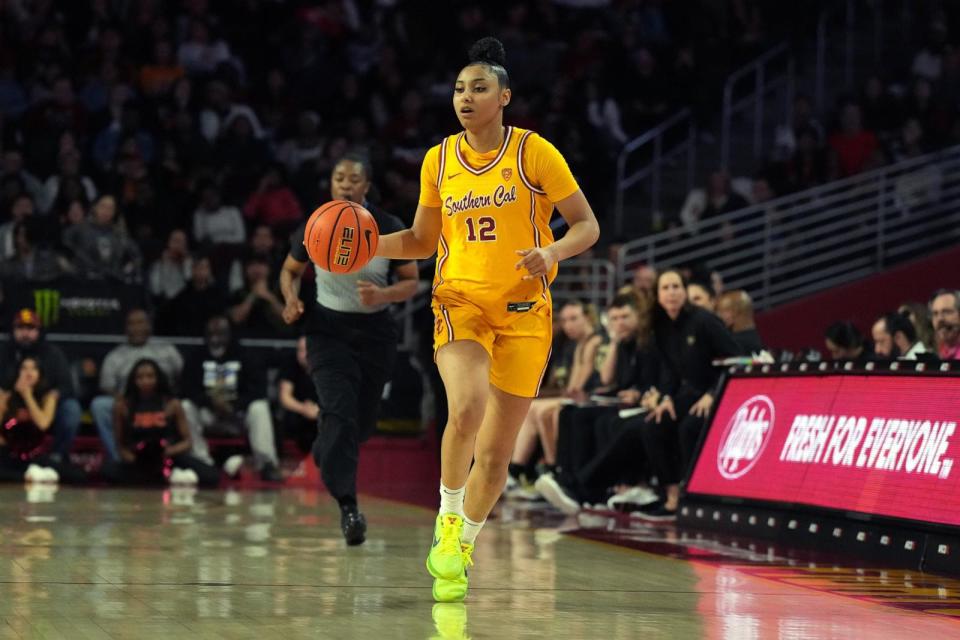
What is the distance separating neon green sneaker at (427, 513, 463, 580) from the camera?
6.46 meters

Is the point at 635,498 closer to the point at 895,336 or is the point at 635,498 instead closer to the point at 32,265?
the point at 895,336

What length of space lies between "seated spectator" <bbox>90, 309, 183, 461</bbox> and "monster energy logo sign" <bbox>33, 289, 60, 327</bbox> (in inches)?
26.3

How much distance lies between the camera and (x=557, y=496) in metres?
12.1

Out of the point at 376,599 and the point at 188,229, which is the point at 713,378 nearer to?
the point at 376,599

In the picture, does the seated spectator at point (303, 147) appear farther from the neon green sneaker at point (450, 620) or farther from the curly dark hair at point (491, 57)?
the neon green sneaker at point (450, 620)

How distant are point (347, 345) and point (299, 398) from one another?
6.78 metres

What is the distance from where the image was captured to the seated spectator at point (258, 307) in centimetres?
1625

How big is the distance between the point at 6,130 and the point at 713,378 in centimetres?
1008

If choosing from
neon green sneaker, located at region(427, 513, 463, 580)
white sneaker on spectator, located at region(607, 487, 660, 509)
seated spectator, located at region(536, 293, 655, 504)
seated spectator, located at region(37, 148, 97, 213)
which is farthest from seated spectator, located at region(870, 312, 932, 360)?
seated spectator, located at region(37, 148, 97, 213)

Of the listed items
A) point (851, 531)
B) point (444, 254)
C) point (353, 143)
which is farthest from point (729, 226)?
point (444, 254)

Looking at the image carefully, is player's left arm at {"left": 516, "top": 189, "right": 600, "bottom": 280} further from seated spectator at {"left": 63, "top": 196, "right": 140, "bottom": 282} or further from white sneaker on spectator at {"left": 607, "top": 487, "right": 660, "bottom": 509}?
seated spectator at {"left": 63, "top": 196, "right": 140, "bottom": 282}

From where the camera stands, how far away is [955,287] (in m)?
16.6

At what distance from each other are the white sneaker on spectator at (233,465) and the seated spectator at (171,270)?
2119 millimetres

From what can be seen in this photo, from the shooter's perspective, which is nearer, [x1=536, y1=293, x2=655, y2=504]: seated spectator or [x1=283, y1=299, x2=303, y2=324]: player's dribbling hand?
Result: [x1=283, y1=299, x2=303, y2=324]: player's dribbling hand
